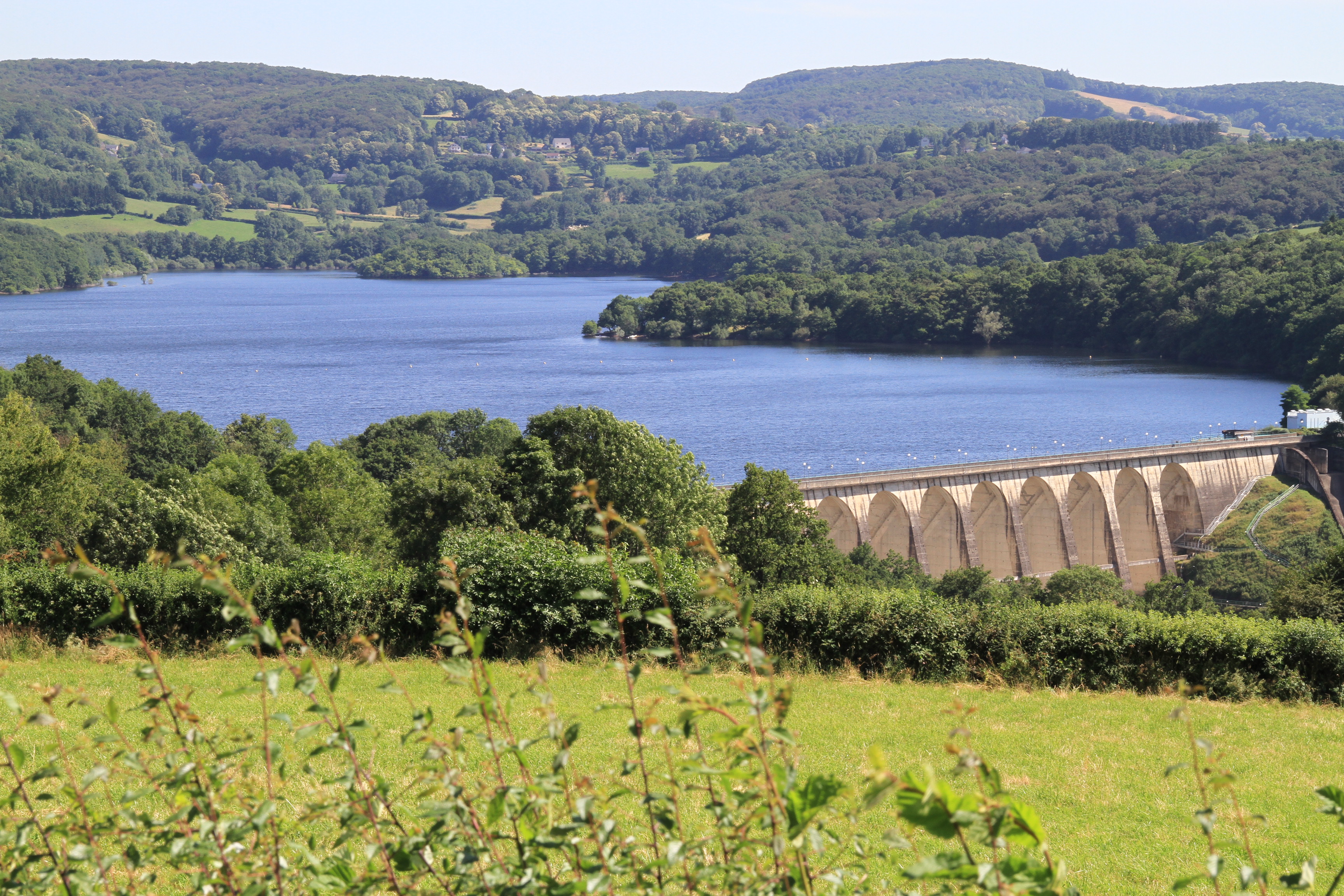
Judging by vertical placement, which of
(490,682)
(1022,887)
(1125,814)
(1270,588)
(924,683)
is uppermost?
(490,682)

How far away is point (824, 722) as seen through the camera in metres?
14.7

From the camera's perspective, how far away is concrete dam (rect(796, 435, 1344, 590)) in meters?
62.4

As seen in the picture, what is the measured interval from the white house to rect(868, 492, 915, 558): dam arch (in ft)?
100

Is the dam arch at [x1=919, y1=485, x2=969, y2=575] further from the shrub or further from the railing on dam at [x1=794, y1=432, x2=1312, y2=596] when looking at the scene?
the shrub

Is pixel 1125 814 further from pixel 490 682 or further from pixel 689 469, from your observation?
pixel 689 469

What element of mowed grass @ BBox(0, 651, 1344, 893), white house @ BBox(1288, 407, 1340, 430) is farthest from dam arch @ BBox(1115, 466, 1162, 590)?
mowed grass @ BBox(0, 651, 1344, 893)

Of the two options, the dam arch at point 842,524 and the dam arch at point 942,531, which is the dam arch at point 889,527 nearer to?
the dam arch at point 942,531

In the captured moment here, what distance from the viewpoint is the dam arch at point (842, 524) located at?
5959 cm

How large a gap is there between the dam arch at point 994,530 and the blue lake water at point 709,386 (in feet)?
42.8

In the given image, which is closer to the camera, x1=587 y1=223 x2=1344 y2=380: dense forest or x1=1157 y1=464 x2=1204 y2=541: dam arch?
x1=1157 y1=464 x2=1204 y2=541: dam arch

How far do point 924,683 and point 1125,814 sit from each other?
732 centimetres

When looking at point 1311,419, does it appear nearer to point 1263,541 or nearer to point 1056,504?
point 1263,541

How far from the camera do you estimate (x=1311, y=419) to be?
76.3 metres

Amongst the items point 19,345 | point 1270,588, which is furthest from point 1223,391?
point 19,345
